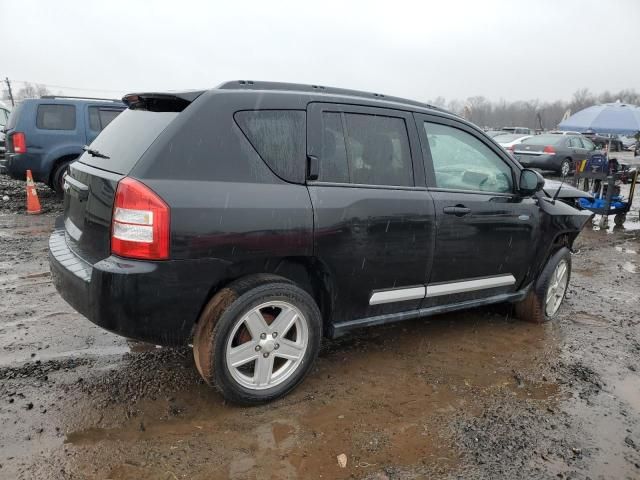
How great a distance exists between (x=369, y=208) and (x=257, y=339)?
3.46 ft

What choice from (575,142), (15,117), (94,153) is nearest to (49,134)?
(15,117)

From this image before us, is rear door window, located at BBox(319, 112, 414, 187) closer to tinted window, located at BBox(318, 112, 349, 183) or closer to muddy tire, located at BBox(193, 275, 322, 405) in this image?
tinted window, located at BBox(318, 112, 349, 183)

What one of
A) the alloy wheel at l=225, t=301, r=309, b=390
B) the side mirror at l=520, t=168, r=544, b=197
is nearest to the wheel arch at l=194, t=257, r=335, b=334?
the alloy wheel at l=225, t=301, r=309, b=390

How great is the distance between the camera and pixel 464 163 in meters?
3.83

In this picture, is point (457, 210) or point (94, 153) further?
point (457, 210)

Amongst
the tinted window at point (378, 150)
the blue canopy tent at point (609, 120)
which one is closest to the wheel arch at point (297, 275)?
the tinted window at point (378, 150)

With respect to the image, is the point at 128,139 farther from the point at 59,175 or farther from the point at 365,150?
the point at 59,175

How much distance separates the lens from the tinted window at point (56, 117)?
884cm

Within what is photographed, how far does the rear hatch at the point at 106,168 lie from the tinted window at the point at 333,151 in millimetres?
848

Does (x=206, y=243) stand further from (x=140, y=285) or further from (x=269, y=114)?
(x=269, y=114)

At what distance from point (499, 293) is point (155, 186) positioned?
9.69 ft

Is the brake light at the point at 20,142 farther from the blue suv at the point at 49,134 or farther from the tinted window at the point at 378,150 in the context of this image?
the tinted window at the point at 378,150

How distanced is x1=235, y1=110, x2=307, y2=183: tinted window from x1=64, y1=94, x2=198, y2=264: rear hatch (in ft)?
1.25

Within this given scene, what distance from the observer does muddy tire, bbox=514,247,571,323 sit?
4391 millimetres
